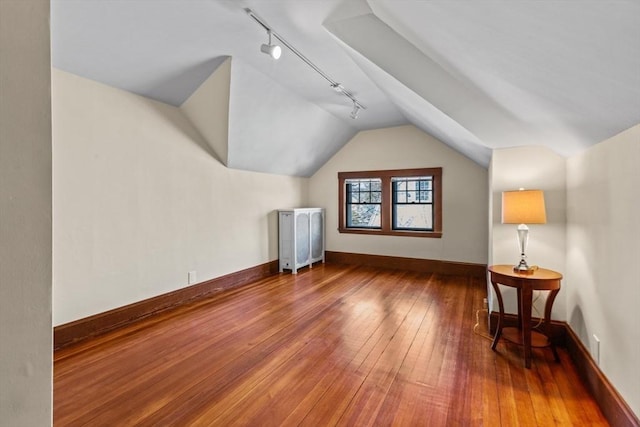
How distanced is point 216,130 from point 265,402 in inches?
123

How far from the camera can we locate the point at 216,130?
398 centimetres

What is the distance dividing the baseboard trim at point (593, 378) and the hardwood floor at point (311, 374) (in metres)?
0.07

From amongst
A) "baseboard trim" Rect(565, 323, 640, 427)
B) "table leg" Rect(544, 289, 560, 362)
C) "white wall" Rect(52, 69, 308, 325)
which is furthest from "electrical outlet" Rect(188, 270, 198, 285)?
"baseboard trim" Rect(565, 323, 640, 427)

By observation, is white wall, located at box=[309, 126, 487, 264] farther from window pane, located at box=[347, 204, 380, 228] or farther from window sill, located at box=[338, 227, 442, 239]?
window pane, located at box=[347, 204, 380, 228]

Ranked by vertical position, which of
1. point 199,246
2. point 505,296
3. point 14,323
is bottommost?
point 505,296

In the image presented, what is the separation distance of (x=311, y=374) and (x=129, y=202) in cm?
251

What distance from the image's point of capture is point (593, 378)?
208cm

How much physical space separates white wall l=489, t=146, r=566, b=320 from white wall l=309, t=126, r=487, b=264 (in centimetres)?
235

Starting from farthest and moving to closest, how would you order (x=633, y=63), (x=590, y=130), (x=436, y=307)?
(x=436, y=307), (x=590, y=130), (x=633, y=63)

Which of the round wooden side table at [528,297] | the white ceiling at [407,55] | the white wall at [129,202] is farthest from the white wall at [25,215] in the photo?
the round wooden side table at [528,297]

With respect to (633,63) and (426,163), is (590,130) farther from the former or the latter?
(426,163)

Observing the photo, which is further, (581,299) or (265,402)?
(581,299)

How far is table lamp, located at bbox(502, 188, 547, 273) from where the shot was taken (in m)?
2.53

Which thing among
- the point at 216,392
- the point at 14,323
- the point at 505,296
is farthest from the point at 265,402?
the point at 505,296
